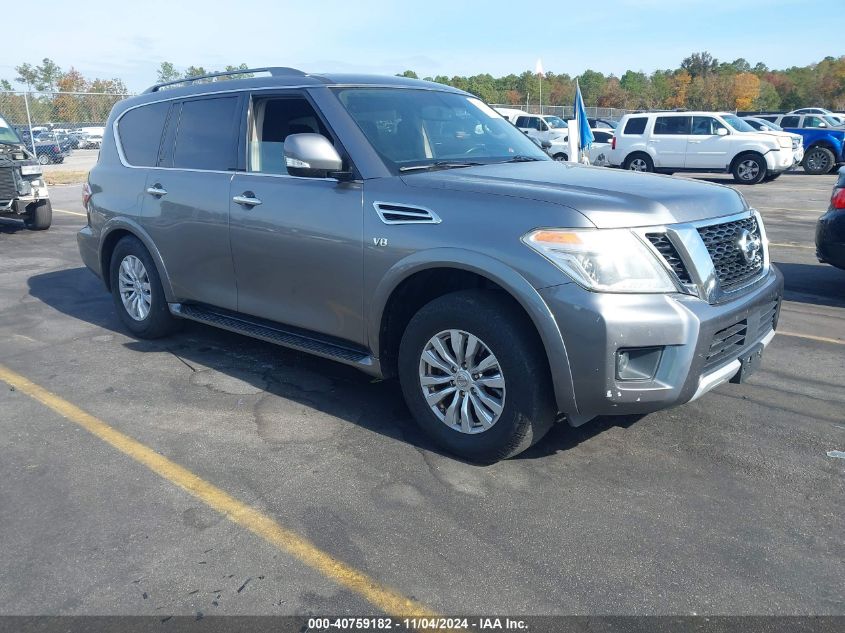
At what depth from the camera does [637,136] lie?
2134 centimetres

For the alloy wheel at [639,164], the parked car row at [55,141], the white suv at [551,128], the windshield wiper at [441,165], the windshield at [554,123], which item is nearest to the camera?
the windshield wiper at [441,165]

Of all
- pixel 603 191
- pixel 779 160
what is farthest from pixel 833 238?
pixel 779 160

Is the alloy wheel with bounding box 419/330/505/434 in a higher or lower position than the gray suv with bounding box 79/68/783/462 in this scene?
lower

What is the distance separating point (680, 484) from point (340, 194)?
233cm

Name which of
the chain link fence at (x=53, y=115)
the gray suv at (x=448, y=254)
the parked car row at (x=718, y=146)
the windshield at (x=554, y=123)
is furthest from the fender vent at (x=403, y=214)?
the windshield at (x=554, y=123)

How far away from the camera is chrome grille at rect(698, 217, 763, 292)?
3.61 m

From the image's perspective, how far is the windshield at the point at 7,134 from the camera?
12.8 meters

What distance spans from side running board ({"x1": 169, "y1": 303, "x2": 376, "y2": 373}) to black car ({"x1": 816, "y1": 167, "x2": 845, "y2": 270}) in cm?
491

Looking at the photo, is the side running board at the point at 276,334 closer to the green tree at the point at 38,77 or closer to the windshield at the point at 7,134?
the windshield at the point at 7,134

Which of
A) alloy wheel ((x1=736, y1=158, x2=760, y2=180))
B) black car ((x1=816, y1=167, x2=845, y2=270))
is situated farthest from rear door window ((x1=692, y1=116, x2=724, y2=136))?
black car ((x1=816, y1=167, x2=845, y2=270))

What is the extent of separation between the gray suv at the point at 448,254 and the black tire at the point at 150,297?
0.29 ft

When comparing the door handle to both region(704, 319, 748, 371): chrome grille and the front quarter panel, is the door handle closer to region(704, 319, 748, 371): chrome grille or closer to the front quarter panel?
the front quarter panel

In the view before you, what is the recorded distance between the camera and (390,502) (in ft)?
11.3

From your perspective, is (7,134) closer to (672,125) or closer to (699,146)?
(672,125)
